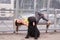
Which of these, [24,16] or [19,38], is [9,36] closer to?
[19,38]

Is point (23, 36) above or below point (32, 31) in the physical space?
below

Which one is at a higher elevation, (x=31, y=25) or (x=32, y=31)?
(x=31, y=25)

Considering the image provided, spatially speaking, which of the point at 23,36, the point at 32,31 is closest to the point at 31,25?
the point at 32,31

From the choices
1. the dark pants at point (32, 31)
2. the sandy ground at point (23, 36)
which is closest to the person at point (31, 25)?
the dark pants at point (32, 31)

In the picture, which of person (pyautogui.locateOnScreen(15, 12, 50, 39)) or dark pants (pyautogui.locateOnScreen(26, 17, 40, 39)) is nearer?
person (pyautogui.locateOnScreen(15, 12, 50, 39))

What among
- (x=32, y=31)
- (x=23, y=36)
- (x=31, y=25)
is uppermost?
(x=31, y=25)

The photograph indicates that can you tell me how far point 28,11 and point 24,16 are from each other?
0.98 feet

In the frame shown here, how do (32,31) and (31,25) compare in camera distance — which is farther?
(32,31)

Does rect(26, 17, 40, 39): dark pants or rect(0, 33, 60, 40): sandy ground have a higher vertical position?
rect(26, 17, 40, 39): dark pants

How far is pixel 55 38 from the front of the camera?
924 cm

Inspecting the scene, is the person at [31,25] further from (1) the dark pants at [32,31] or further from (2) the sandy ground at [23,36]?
(2) the sandy ground at [23,36]

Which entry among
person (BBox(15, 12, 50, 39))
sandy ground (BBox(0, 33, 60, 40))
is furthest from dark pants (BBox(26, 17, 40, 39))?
sandy ground (BBox(0, 33, 60, 40))

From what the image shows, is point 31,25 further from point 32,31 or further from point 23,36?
point 23,36

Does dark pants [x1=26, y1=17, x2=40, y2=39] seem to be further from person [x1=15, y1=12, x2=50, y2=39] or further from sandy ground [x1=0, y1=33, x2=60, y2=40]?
sandy ground [x1=0, y1=33, x2=60, y2=40]
